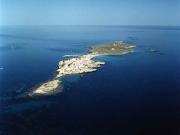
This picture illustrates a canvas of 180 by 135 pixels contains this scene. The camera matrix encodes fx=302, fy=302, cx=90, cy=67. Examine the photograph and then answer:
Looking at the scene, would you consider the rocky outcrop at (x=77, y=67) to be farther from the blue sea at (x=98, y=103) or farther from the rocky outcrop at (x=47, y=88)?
the rocky outcrop at (x=47, y=88)

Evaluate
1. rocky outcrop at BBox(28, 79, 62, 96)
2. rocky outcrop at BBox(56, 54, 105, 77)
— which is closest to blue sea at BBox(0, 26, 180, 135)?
rocky outcrop at BBox(28, 79, 62, 96)

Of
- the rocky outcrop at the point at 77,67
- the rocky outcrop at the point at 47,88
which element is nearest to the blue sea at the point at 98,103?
the rocky outcrop at the point at 47,88

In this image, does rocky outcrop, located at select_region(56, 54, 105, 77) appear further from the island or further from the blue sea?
the blue sea

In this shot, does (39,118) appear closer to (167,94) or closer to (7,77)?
(167,94)

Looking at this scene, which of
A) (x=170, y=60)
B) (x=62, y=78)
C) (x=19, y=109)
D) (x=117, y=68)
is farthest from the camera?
(x=170, y=60)

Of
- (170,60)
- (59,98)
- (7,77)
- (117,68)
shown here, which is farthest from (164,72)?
(7,77)

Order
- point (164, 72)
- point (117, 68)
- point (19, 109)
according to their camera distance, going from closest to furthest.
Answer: point (19, 109)
point (164, 72)
point (117, 68)

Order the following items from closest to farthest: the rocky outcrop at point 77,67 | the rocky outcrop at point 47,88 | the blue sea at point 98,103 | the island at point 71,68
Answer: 1. the blue sea at point 98,103
2. the rocky outcrop at point 47,88
3. the island at point 71,68
4. the rocky outcrop at point 77,67

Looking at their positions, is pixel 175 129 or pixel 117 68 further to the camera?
pixel 117 68

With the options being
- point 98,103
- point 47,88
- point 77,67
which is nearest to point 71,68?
point 77,67

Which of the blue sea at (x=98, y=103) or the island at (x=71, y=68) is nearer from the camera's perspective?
the blue sea at (x=98, y=103)

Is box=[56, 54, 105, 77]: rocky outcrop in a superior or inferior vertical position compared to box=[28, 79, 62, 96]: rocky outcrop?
superior
